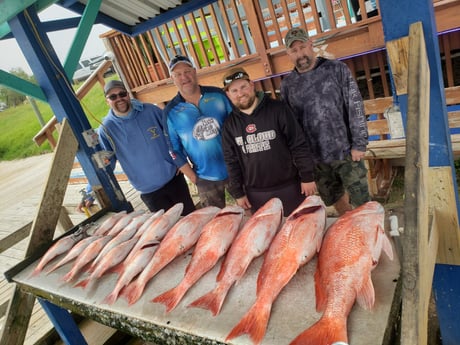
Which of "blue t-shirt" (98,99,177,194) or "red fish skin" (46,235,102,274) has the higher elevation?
"blue t-shirt" (98,99,177,194)

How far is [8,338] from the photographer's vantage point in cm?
247

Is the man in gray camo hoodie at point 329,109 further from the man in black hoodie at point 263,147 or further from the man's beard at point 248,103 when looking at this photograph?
the man's beard at point 248,103

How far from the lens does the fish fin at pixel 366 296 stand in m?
1.13

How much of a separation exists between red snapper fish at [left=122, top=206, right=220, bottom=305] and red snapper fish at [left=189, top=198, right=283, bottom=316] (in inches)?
13.1

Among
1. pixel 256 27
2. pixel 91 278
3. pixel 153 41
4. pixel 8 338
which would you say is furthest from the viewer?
pixel 153 41

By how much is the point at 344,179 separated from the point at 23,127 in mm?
35410

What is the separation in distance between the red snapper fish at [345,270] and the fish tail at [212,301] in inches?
15.8

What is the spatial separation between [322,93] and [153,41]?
18.0 feet

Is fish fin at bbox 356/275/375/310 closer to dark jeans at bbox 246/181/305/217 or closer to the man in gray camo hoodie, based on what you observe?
dark jeans at bbox 246/181/305/217

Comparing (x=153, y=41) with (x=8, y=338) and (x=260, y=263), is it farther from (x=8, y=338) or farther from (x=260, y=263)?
(x=260, y=263)

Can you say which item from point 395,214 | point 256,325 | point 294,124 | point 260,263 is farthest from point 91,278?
point 294,124

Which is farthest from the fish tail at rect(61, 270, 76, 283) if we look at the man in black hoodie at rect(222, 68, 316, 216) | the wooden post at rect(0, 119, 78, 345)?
the man in black hoodie at rect(222, 68, 316, 216)

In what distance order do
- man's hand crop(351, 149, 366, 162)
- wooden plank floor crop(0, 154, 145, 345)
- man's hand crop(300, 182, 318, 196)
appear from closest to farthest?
man's hand crop(300, 182, 318, 196)
man's hand crop(351, 149, 366, 162)
wooden plank floor crop(0, 154, 145, 345)

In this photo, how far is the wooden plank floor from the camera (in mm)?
3584
